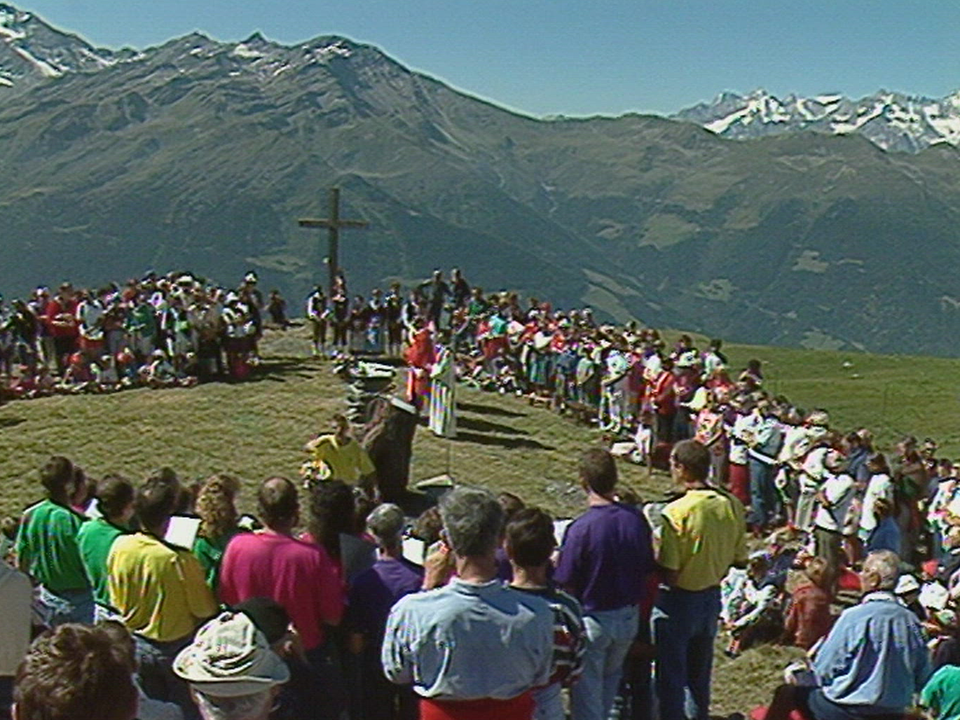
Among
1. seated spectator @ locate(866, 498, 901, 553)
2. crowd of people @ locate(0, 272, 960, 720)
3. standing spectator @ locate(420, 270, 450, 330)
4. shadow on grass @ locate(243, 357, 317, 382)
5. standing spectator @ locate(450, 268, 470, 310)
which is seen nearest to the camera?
crowd of people @ locate(0, 272, 960, 720)

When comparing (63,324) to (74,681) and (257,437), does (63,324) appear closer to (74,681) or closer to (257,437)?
(257,437)

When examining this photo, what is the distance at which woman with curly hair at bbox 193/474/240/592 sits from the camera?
677cm

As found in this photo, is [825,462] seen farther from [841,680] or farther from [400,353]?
[400,353]

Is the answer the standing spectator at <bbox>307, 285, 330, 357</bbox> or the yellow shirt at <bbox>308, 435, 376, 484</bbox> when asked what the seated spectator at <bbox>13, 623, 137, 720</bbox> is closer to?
the yellow shirt at <bbox>308, 435, 376, 484</bbox>

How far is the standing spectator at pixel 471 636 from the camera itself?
203 inches

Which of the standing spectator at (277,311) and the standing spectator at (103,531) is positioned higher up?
the standing spectator at (103,531)

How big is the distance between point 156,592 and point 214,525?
633 millimetres

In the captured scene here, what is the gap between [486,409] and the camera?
70.4 ft

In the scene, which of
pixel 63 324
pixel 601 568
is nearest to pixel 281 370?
pixel 63 324

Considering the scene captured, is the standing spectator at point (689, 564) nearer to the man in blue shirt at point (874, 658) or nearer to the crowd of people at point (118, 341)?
the man in blue shirt at point (874, 658)

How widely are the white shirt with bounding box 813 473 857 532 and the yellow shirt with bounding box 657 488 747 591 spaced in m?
5.28

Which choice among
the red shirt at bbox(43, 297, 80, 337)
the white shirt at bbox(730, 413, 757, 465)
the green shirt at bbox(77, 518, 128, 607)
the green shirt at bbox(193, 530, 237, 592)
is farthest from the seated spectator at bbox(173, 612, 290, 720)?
the red shirt at bbox(43, 297, 80, 337)

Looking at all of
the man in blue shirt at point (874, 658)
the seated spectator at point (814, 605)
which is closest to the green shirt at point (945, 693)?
the man in blue shirt at point (874, 658)

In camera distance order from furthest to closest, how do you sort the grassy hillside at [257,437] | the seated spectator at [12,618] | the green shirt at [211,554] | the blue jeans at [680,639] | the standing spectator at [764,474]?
the grassy hillside at [257,437], the standing spectator at [764,474], the blue jeans at [680,639], the green shirt at [211,554], the seated spectator at [12,618]
